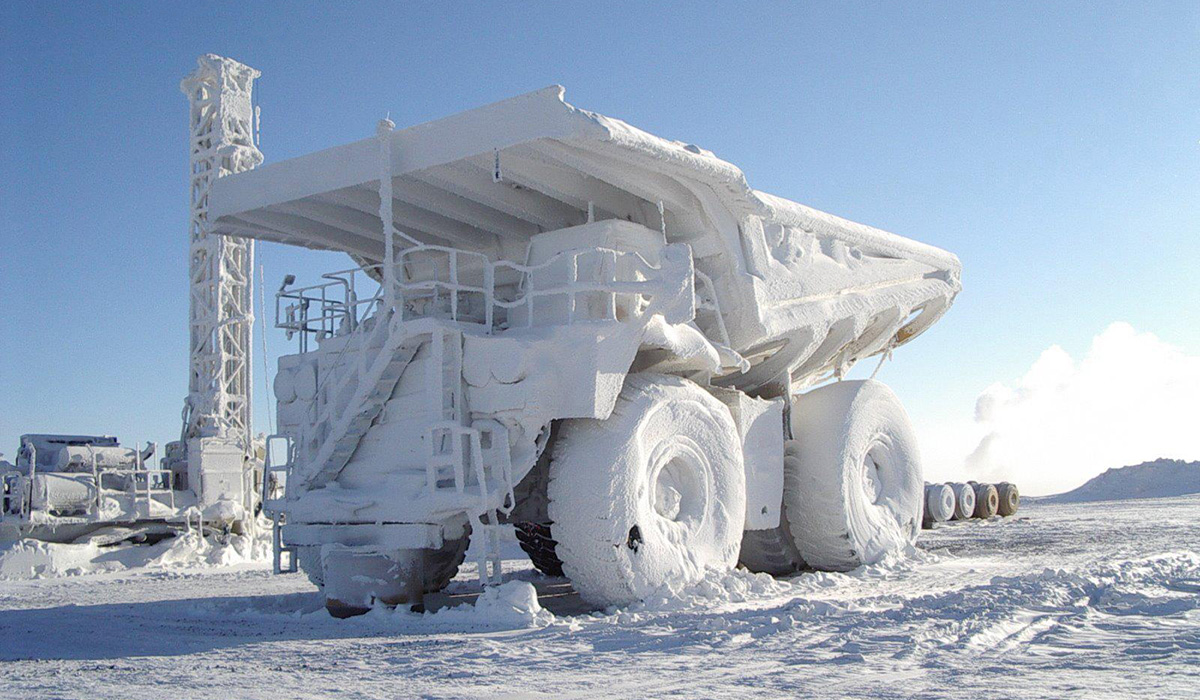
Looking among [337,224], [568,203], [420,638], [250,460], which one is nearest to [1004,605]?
[420,638]

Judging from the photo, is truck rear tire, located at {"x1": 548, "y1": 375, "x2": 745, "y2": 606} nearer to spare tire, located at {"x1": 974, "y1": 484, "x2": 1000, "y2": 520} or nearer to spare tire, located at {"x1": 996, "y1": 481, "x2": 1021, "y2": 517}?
spare tire, located at {"x1": 974, "y1": 484, "x2": 1000, "y2": 520}

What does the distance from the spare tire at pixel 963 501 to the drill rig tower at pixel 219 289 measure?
1386cm

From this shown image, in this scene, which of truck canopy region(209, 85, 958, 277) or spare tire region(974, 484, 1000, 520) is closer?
truck canopy region(209, 85, 958, 277)

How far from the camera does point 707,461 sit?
403 inches

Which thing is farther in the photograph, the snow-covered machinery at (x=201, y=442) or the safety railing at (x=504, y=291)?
the snow-covered machinery at (x=201, y=442)

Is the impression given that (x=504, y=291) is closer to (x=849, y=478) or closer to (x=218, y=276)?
(x=849, y=478)

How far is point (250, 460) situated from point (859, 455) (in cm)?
1318

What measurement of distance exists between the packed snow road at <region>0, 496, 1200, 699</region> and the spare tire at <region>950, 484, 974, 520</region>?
9204 mm

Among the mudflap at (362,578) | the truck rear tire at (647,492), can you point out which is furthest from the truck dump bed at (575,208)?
the mudflap at (362,578)

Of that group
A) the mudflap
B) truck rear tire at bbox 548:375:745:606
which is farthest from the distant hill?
the mudflap

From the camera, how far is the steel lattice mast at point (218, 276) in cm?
2141

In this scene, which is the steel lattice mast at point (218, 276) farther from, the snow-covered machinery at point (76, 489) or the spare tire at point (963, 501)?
the spare tire at point (963, 501)

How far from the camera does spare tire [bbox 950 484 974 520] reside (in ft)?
68.6

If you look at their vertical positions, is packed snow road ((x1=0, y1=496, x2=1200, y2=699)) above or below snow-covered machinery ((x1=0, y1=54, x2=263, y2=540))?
below
